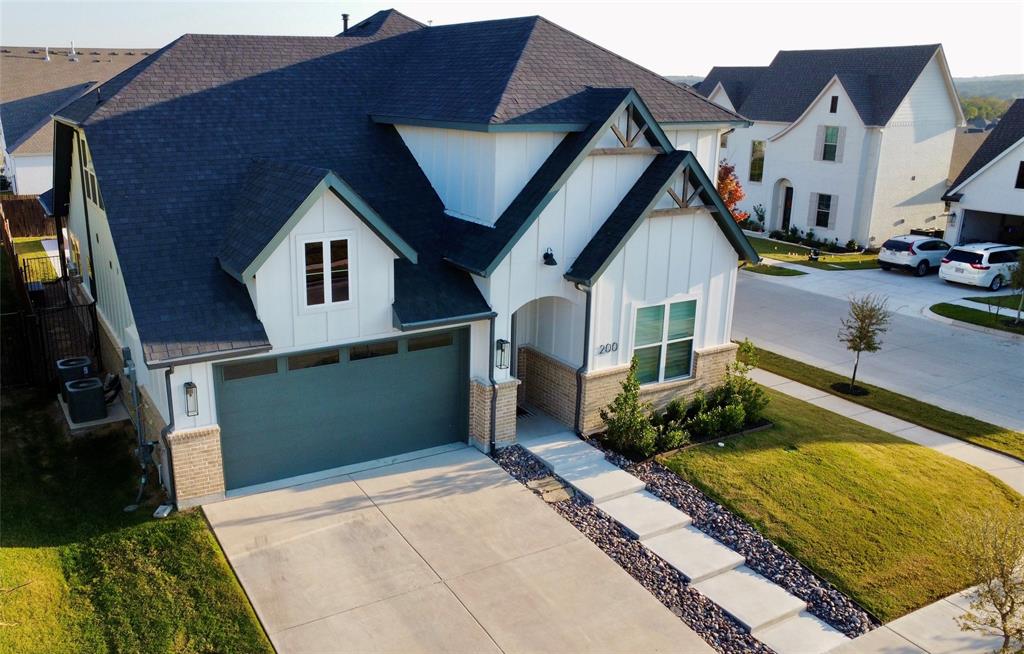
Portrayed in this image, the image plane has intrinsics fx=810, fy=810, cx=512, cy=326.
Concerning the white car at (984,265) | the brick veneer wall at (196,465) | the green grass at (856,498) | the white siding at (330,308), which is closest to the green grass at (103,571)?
the brick veneer wall at (196,465)

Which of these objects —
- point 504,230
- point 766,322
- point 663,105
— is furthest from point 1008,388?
point 504,230

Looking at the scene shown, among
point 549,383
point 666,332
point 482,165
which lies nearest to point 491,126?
point 482,165

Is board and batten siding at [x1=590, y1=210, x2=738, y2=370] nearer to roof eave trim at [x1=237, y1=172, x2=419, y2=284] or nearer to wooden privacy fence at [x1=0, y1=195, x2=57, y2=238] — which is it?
roof eave trim at [x1=237, y1=172, x2=419, y2=284]

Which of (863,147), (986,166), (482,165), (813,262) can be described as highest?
(863,147)

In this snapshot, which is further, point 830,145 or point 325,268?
point 830,145

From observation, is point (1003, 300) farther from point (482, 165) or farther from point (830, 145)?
point (482, 165)

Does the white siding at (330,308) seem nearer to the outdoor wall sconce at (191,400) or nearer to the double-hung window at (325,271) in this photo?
the double-hung window at (325,271)

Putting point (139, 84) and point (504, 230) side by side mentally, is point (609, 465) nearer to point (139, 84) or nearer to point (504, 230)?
point (504, 230)
